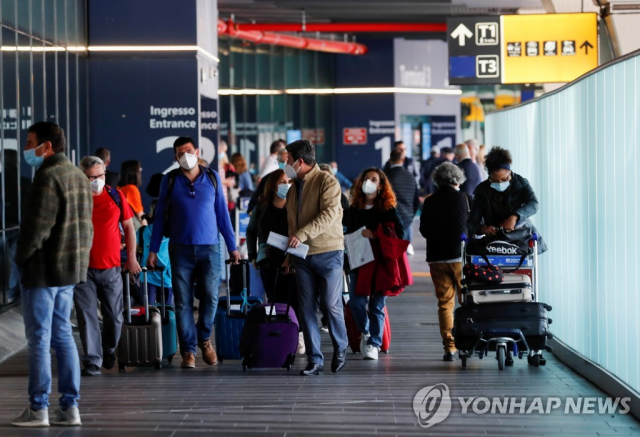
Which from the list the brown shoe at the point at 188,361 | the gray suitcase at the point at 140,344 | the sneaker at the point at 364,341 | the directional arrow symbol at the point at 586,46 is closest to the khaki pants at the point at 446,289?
the sneaker at the point at 364,341

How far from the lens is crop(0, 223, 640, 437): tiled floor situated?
6.51m

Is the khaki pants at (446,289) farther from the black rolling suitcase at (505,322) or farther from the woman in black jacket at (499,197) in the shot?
the black rolling suitcase at (505,322)

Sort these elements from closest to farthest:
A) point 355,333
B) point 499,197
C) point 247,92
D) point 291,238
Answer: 1. point 291,238
2. point 499,197
3. point 355,333
4. point 247,92

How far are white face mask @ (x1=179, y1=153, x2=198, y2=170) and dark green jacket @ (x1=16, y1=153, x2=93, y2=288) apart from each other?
2.25 meters

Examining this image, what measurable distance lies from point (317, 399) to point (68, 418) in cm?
166

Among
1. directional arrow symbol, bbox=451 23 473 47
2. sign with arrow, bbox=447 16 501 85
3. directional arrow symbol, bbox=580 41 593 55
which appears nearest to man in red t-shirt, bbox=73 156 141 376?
sign with arrow, bbox=447 16 501 85

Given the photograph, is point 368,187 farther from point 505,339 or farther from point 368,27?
point 368,27

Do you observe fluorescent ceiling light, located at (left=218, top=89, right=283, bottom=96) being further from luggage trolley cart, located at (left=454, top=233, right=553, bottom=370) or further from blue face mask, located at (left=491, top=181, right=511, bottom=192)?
luggage trolley cart, located at (left=454, top=233, right=553, bottom=370)

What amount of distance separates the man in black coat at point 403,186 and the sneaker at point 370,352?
23.7 feet

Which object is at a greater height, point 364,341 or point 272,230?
A: point 272,230

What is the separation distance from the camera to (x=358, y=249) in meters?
9.38

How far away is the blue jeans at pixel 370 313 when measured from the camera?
30.8ft

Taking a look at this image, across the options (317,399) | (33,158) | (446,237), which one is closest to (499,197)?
(446,237)

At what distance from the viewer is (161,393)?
306 inches
